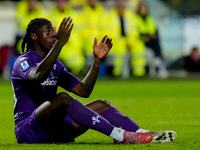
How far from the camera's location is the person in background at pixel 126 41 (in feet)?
74.5

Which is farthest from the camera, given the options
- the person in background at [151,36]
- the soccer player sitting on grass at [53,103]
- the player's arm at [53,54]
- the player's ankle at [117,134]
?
the person in background at [151,36]

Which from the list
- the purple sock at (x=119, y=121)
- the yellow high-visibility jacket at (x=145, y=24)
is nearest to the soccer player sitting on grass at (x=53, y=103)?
the purple sock at (x=119, y=121)

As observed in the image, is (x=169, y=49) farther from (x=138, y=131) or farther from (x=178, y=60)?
(x=138, y=131)

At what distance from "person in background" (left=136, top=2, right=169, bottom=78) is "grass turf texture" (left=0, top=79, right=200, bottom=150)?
6.32 feet

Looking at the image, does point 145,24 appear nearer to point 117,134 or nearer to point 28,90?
point 28,90

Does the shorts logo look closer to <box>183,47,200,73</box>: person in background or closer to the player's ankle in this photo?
the player's ankle

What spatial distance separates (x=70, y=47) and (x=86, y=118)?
49.7ft

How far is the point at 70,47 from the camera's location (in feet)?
71.6

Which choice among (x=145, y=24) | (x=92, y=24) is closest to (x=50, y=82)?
(x=92, y=24)

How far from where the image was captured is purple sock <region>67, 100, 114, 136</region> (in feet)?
22.1

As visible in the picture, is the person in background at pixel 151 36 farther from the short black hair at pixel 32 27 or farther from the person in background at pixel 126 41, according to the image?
the short black hair at pixel 32 27

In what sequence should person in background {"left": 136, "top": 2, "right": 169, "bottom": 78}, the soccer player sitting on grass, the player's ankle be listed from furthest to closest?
person in background {"left": 136, "top": 2, "right": 169, "bottom": 78}
the player's ankle
the soccer player sitting on grass

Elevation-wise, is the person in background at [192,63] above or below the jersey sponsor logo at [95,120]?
below

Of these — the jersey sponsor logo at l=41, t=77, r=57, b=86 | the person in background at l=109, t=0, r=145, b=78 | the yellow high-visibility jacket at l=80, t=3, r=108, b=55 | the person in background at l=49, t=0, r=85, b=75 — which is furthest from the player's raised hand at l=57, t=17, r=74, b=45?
the person in background at l=109, t=0, r=145, b=78
